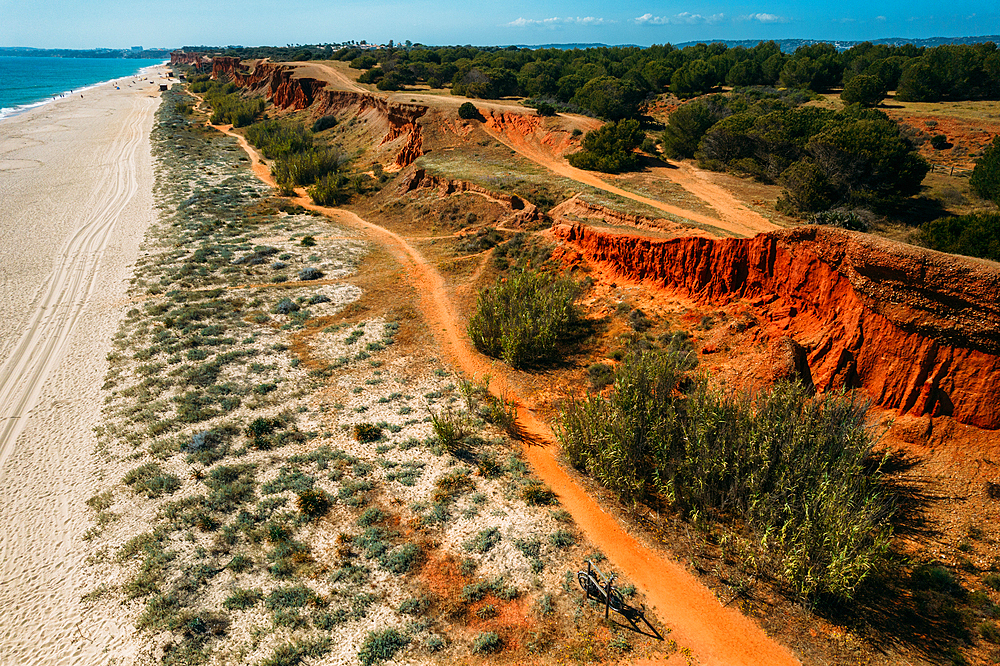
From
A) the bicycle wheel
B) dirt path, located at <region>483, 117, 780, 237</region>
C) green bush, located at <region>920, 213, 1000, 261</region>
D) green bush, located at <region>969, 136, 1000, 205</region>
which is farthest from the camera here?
green bush, located at <region>969, 136, 1000, 205</region>

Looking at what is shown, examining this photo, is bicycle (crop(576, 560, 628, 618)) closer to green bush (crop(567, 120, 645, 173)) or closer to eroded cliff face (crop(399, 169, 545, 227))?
eroded cliff face (crop(399, 169, 545, 227))

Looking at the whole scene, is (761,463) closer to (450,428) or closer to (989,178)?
(450,428)

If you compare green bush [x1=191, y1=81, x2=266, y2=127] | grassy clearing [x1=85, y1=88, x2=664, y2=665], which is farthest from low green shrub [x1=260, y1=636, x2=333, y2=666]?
green bush [x1=191, y1=81, x2=266, y2=127]

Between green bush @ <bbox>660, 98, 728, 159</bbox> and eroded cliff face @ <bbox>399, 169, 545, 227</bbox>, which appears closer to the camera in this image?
eroded cliff face @ <bbox>399, 169, 545, 227</bbox>

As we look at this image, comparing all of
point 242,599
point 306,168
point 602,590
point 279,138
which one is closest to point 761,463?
point 602,590

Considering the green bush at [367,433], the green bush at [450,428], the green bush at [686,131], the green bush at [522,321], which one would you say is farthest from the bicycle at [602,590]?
the green bush at [686,131]

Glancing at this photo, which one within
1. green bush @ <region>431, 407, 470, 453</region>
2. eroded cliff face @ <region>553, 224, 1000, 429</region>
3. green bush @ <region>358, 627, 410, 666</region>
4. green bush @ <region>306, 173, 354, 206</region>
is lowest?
green bush @ <region>358, 627, 410, 666</region>

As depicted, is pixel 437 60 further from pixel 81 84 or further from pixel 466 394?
pixel 81 84

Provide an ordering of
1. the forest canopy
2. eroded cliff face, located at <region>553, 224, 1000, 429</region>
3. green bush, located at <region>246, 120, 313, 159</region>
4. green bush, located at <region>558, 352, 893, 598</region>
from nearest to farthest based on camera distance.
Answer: green bush, located at <region>558, 352, 893, 598</region> < eroded cliff face, located at <region>553, 224, 1000, 429</region> < green bush, located at <region>246, 120, 313, 159</region> < the forest canopy
